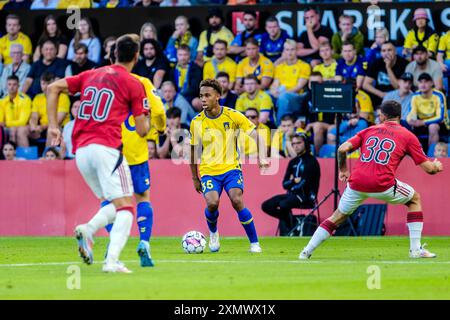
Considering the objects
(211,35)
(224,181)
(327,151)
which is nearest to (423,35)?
(327,151)

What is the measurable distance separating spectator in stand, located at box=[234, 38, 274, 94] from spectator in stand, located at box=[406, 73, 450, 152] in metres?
3.17

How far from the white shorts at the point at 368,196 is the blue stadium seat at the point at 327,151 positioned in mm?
7494

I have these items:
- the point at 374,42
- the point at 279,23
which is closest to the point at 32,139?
the point at 279,23

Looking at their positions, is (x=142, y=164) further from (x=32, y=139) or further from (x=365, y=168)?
(x=32, y=139)

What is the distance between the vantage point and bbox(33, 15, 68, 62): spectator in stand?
23.3 m

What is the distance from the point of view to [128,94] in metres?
10.4

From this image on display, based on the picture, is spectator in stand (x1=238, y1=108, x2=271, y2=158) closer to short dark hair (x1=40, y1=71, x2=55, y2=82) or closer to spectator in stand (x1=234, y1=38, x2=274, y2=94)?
spectator in stand (x1=234, y1=38, x2=274, y2=94)

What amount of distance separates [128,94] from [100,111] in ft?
1.08

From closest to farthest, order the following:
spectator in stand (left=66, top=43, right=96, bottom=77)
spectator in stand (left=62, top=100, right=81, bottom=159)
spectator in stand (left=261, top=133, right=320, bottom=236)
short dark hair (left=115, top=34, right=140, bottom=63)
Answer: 1. short dark hair (left=115, top=34, right=140, bottom=63)
2. spectator in stand (left=261, top=133, right=320, bottom=236)
3. spectator in stand (left=62, top=100, right=81, bottom=159)
4. spectator in stand (left=66, top=43, right=96, bottom=77)

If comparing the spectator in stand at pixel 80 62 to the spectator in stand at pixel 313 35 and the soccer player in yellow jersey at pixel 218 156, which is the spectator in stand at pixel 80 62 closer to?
the spectator in stand at pixel 313 35

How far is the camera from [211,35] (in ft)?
73.5

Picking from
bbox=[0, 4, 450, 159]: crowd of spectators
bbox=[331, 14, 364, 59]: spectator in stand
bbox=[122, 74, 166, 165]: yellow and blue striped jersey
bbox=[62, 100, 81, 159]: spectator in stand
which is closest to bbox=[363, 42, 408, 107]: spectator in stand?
bbox=[0, 4, 450, 159]: crowd of spectators
